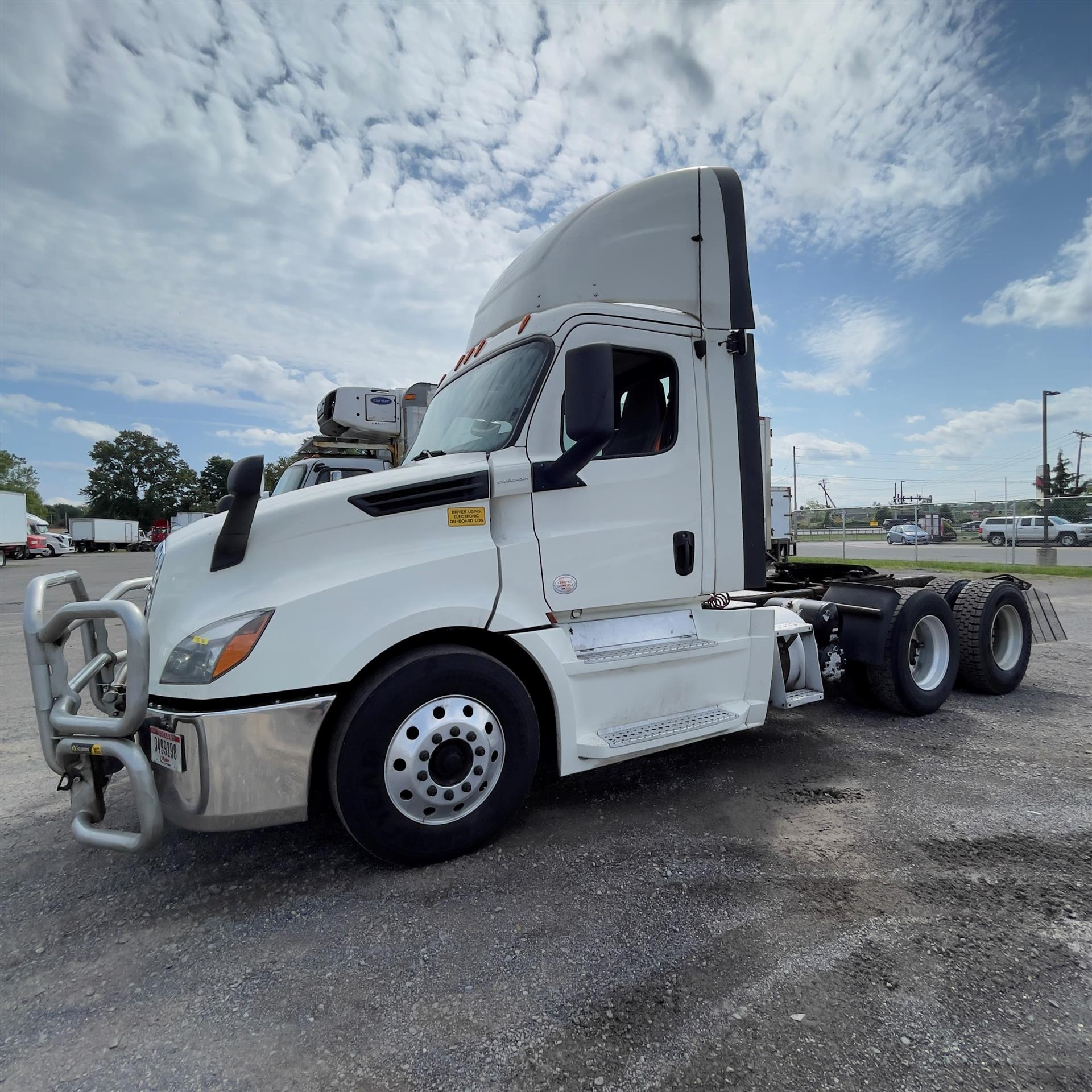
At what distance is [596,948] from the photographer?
248 cm

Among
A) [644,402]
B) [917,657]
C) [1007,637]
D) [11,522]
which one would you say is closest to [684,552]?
[644,402]

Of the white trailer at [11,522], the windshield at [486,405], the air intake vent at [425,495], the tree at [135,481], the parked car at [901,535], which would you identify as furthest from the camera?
the tree at [135,481]

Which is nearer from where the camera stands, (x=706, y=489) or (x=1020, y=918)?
(x=1020, y=918)

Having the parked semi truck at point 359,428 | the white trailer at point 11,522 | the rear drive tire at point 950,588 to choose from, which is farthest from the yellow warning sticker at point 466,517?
the white trailer at point 11,522

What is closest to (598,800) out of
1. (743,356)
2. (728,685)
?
(728,685)

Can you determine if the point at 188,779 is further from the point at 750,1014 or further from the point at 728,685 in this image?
the point at 728,685

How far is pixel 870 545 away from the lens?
34.3 m

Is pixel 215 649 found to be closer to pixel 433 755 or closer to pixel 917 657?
pixel 433 755

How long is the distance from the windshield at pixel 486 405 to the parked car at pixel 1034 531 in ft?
83.8

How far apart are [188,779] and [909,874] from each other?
307cm

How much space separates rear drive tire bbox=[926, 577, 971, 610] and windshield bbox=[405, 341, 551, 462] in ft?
14.1

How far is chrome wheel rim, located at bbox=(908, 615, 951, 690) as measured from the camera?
5.47 m

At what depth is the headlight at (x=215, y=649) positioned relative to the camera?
263cm

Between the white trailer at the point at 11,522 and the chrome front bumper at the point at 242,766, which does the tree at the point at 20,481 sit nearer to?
the white trailer at the point at 11,522
